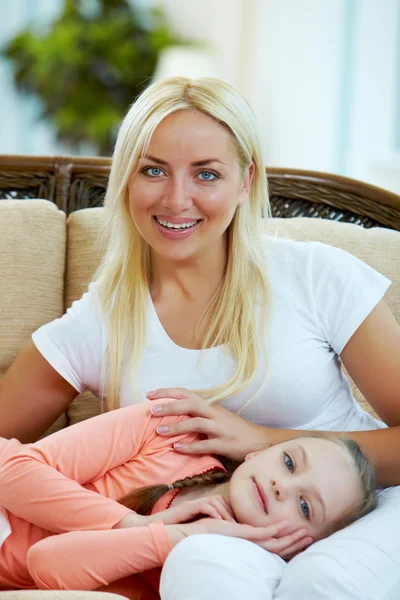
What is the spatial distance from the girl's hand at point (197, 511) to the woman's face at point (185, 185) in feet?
1.64

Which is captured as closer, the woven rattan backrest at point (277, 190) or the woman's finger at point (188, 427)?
the woman's finger at point (188, 427)

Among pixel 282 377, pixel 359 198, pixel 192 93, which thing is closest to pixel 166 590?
pixel 282 377

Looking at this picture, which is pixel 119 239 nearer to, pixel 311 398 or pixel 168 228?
pixel 168 228

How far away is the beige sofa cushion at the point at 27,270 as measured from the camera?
201 centimetres

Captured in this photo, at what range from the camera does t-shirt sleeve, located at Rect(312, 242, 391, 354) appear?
1.73 m

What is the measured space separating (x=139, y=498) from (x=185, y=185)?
59 cm

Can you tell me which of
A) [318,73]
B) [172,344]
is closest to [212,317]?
[172,344]

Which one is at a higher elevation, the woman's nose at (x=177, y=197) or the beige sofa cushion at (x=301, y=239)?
the woman's nose at (x=177, y=197)

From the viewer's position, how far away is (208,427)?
5.34 feet

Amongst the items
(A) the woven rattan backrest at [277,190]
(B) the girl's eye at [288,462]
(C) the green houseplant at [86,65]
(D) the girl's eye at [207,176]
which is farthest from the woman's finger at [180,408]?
(C) the green houseplant at [86,65]

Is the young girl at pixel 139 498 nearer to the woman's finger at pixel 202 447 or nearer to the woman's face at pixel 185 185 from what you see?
the woman's finger at pixel 202 447

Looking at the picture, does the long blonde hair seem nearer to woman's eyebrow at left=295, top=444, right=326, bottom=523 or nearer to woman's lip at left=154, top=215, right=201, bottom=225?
woman's lip at left=154, top=215, right=201, bottom=225

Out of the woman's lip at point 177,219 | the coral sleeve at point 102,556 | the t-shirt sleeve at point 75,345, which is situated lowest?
the coral sleeve at point 102,556

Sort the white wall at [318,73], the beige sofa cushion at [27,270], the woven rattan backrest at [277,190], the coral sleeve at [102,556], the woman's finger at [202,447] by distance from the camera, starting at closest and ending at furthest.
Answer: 1. the coral sleeve at [102,556]
2. the woman's finger at [202,447]
3. the beige sofa cushion at [27,270]
4. the woven rattan backrest at [277,190]
5. the white wall at [318,73]
